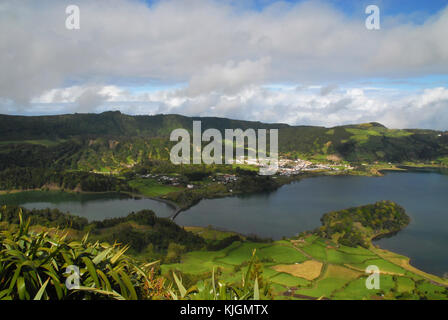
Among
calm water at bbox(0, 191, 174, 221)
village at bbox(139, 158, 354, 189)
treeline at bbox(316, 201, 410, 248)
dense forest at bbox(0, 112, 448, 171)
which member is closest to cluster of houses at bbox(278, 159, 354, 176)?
village at bbox(139, 158, 354, 189)

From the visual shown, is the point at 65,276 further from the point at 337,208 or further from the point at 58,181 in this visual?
the point at 58,181

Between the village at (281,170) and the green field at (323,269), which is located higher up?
the village at (281,170)

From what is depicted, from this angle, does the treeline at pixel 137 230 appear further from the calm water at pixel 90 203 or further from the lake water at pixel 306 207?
the calm water at pixel 90 203

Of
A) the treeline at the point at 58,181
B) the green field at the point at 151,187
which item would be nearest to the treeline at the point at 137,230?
the green field at the point at 151,187

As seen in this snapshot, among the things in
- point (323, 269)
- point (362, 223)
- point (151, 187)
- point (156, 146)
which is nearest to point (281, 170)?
point (151, 187)

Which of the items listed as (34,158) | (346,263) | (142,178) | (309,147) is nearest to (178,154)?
(142,178)
